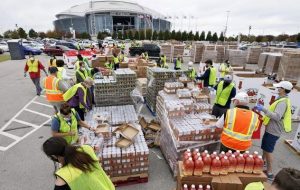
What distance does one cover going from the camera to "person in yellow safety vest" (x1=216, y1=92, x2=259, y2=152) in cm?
368

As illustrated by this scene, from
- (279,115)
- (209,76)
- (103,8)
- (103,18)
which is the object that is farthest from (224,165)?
(103,8)

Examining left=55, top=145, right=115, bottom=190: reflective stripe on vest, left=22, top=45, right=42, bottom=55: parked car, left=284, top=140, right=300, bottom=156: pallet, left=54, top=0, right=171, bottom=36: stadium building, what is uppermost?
left=54, top=0, right=171, bottom=36: stadium building

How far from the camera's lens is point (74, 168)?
6.77 ft

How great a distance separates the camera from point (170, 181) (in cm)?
466

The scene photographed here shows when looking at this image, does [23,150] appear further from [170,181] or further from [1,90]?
[1,90]

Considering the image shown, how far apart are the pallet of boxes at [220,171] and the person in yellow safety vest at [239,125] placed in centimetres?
43

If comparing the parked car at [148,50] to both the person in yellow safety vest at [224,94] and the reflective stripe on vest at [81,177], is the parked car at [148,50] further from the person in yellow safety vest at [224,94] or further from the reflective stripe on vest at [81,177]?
the reflective stripe on vest at [81,177]

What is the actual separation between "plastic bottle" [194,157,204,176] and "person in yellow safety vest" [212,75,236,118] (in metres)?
3.03

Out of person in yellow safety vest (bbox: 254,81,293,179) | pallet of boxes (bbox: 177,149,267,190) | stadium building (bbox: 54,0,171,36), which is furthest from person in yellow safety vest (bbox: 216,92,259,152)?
stadium building (bbox: 54,0,171,36)

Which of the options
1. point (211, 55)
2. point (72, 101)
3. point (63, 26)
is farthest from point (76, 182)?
point (63, 26)

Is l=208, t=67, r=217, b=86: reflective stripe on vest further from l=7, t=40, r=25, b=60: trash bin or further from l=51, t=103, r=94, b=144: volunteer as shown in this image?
l=7, t=40, r=25, b=60: trash bin

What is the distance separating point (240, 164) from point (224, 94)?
9.08ft

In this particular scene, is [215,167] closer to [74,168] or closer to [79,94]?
[74,168]

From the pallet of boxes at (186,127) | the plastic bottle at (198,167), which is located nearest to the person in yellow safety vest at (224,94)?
the pallet of boxes at (186,127)
